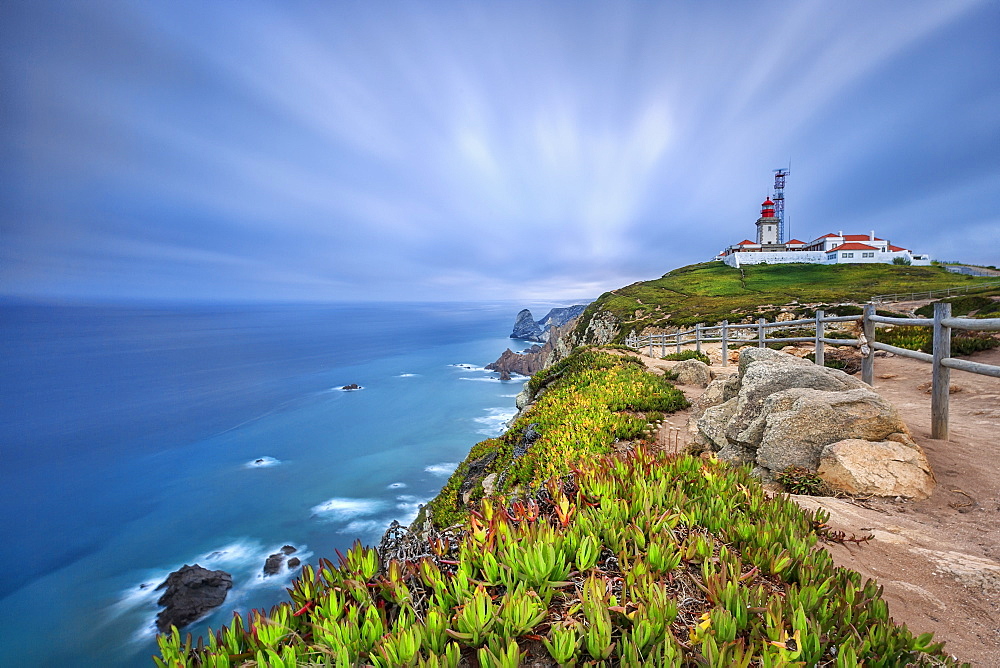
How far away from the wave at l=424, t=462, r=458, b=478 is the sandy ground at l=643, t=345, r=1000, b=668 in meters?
49.9

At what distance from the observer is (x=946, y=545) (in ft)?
10.8

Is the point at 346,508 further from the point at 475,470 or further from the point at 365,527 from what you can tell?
the point at 475,470

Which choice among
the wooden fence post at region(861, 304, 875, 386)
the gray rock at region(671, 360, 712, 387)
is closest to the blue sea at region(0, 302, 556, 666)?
the gray rock at region(671, 360, 712, 387)

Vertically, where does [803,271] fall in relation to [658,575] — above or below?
above

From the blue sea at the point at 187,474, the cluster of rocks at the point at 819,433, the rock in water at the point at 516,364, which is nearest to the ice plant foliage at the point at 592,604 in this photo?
the cluster of rocks at the point at 819,433

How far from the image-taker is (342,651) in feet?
5.68

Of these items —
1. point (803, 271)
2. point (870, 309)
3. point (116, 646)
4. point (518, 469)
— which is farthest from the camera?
point (803, 271)

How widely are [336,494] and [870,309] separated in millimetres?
49406

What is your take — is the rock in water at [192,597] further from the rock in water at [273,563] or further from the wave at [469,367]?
the wave at [469,367]

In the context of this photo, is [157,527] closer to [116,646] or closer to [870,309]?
[116,646]

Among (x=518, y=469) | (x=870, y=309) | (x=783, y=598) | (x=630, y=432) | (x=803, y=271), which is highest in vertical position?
(x=803, y=271)

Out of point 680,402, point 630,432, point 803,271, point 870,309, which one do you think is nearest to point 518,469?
point 630,432

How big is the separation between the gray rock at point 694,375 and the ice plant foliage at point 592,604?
30.9ft

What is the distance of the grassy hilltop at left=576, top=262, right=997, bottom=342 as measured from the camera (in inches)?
1773
